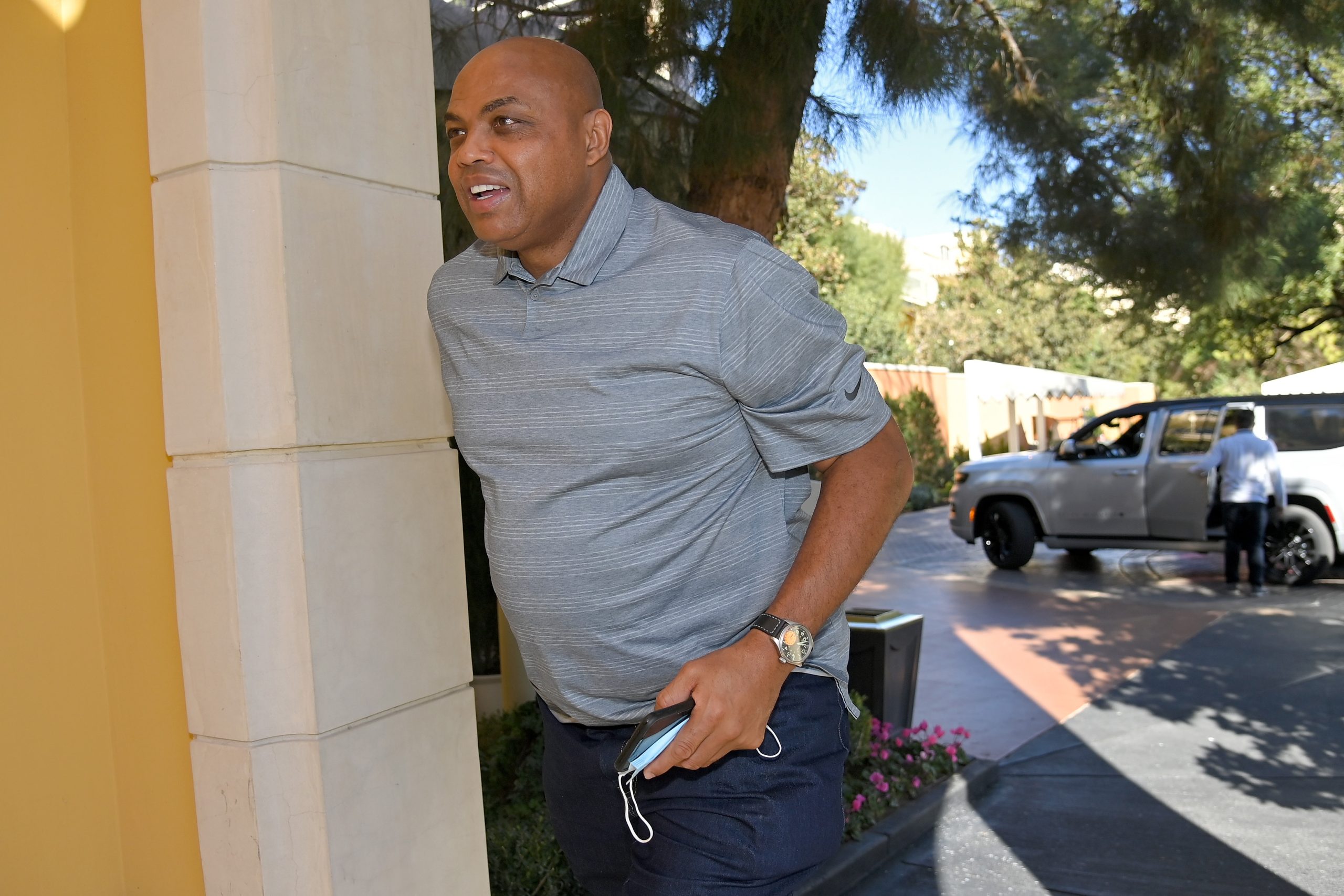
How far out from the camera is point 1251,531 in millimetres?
11445

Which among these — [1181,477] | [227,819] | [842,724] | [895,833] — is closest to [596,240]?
[842,724]

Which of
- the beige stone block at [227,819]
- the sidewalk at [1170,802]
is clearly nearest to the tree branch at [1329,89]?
the sidewalk at [1170,802]

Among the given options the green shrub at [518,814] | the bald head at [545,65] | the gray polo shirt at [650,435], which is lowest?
the green shrub at [518,814]

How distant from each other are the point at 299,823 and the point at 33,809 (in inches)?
24.8

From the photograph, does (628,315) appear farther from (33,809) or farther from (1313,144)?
(1313,144)

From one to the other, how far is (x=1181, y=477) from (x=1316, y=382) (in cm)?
849

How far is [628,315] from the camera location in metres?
1.86

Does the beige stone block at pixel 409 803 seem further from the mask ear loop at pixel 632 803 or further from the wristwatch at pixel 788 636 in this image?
the wristwatch at pixel 788 636

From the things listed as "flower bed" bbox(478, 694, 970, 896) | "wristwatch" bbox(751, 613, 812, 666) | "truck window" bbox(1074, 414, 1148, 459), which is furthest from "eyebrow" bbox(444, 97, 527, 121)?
"truck window" bbox(1074, 414, 1148, 459)

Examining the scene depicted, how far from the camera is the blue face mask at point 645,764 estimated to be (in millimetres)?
1771

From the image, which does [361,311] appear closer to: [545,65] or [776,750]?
[545,65]

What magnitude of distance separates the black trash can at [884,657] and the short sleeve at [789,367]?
3907mm

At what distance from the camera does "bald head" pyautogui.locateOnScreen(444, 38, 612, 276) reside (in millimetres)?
1937

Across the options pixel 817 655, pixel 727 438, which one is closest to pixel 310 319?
pixel 727 438
